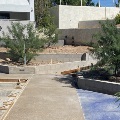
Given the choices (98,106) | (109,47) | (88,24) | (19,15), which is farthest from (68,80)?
(88,24)

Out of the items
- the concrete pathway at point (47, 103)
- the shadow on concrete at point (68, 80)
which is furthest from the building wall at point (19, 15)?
the concrete pathway at point (47, 103)

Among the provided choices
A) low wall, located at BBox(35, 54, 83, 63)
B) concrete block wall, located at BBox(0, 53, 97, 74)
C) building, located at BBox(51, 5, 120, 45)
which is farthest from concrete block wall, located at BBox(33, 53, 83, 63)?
building, located at BBox(51, 5, 120, 45)

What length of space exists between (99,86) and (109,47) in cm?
178

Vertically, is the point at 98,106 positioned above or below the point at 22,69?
below

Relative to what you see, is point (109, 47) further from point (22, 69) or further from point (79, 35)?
point (79, 35)

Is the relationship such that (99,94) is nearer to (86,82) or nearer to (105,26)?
(86,82)

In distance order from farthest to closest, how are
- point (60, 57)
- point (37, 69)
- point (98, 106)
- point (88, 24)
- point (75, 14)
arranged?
point (75, 14) → point (88, 24) → point (60, 57) → point (37, 69) → point (98, 106)

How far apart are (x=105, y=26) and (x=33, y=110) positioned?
19.6 ft

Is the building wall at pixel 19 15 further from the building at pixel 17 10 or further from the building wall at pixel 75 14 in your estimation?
the building wall at pixel 75 14

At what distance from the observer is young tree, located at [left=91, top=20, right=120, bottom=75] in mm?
14234

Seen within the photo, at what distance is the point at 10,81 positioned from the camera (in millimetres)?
17125

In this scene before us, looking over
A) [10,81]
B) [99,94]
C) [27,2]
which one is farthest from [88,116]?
[27,2]

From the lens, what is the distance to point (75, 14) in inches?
1486

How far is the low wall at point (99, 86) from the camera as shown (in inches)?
522
